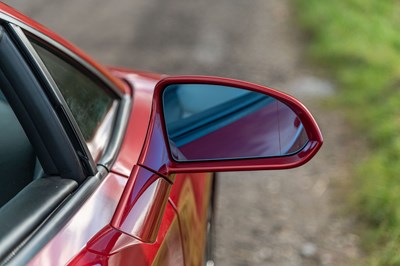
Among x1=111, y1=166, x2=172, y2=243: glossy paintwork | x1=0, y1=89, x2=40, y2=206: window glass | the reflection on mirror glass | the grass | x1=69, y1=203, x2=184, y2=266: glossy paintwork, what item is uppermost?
the grass

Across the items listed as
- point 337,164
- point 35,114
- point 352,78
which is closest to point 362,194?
point 337,164

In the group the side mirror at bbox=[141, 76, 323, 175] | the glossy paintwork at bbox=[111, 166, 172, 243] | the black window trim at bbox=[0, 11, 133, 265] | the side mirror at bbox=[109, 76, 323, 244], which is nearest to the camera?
the black window trim at bbox=[0, 11, 133, 265]

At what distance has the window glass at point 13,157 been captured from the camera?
1.94 meters

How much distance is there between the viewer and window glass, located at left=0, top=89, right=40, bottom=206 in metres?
1.94

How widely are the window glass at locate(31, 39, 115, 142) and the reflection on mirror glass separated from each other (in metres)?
0.24

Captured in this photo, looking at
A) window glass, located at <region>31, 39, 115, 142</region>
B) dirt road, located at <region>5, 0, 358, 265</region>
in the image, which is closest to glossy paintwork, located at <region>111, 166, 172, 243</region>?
window glass, located at <region>31, 39, 115, 142</region>

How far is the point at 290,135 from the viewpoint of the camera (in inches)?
85.4

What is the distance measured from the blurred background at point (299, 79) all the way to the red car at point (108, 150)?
165 cm

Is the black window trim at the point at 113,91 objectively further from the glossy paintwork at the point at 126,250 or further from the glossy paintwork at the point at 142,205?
the glossy paintwork at the point at 126,250

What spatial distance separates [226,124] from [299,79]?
4.53 metres

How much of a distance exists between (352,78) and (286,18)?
317 cm

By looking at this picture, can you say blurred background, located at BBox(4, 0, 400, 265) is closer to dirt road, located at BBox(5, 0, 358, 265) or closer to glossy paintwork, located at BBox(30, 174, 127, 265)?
dirt road, located at BBox(5, 0, 358, 265)

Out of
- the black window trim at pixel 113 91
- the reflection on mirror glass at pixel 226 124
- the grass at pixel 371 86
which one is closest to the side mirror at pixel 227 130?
the reflection on mirror glass at pixel 226 124

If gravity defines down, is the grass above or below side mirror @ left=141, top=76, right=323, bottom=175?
above
